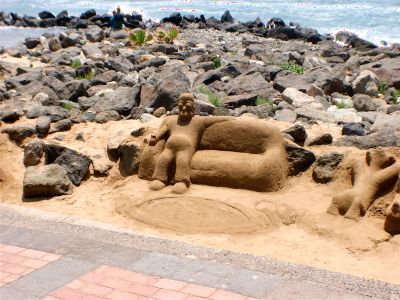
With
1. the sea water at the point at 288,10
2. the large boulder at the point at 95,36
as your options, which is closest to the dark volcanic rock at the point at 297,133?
the large boulder at the point at 95,36

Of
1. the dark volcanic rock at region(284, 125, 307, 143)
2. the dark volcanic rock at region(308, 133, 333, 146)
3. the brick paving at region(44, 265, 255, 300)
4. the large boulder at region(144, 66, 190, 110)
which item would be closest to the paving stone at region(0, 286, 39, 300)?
the brick paving at region(44, 265, 255, 300)

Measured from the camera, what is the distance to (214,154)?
659cm

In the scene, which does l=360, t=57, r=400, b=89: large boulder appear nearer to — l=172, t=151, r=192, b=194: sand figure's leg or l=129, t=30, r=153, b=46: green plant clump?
l=172, t=151, r=192, b=194: sand figure's leg

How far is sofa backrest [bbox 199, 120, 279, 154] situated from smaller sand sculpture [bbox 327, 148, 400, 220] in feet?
3.67

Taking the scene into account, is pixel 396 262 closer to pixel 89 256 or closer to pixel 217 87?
pixel 89 256

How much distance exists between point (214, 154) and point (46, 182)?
2027mm

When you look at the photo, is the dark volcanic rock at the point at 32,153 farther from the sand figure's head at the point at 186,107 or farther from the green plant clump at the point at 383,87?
the green plant clump at the point at 383,87

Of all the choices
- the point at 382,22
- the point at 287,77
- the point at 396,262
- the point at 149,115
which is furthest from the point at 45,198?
the point at 382,22

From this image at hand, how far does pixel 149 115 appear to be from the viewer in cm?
828

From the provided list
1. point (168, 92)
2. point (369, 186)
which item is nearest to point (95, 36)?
point (168, 92)

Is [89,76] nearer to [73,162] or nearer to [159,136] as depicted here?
[73,162]

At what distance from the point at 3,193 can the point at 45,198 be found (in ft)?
2.13

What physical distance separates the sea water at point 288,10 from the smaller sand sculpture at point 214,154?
19.7 m

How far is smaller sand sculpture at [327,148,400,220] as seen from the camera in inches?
223
